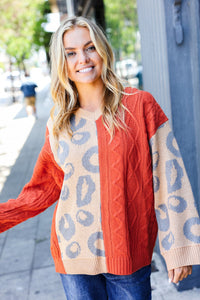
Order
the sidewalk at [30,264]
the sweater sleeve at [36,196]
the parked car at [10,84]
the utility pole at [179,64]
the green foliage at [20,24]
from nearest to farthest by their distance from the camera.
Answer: the sweater sleeve at [36,196], the utility pole at [179,64], the sidewalk at [30,264], the parked car at [10,84], the green foliage at [20,24]

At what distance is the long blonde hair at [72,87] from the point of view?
6.24ft

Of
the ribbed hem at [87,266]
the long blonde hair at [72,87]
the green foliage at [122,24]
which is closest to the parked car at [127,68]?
the green foliage at [122,24]

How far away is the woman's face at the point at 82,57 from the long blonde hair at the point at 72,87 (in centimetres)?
2

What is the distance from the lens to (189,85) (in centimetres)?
298

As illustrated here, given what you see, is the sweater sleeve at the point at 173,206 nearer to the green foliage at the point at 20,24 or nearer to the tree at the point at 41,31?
the green foliage at the point at 20,24

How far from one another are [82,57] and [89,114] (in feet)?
0.92

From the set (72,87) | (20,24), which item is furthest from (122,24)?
(20,24)

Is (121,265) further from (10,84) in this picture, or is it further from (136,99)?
(10,84)

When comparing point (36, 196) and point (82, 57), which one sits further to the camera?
point (36, 196)

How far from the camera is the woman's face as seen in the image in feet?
6.32

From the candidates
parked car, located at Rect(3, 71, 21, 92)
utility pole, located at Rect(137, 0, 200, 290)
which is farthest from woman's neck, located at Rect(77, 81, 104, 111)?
parked car, located at Rect(3, 71, 21, 92)

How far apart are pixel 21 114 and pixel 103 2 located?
9.94 metres

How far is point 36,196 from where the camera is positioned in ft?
7.10

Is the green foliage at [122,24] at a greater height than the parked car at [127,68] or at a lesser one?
greater
